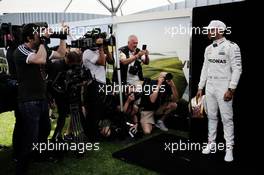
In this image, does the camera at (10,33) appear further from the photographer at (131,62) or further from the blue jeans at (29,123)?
the photographer at (131,62)

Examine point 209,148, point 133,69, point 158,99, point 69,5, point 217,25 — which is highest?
point 69,5

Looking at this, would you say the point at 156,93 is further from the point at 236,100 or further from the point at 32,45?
the point at 32,45

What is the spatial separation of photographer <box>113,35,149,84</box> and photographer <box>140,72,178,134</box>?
1.35 feet

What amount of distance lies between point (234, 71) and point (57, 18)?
13.1m

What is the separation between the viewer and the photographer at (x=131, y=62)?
6.00 m

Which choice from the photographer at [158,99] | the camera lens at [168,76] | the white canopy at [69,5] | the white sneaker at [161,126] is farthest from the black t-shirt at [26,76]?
the white canopy at [69,5]

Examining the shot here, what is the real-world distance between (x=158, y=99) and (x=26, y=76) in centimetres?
314

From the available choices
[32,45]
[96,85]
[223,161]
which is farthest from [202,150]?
[32,45]

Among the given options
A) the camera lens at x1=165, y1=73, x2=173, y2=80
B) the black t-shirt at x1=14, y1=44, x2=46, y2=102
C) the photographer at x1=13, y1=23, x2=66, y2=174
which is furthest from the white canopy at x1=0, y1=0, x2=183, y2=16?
the black t-shirt at x1=14, y1=44, x2=46, y2=102

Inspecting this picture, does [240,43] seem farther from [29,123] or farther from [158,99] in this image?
[29,123]

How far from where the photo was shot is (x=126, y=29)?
6.11 metres

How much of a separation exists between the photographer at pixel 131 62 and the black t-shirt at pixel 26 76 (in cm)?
256

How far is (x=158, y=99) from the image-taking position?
19.6ft

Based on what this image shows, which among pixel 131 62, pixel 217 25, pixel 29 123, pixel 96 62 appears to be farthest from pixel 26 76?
pixel 217 25
